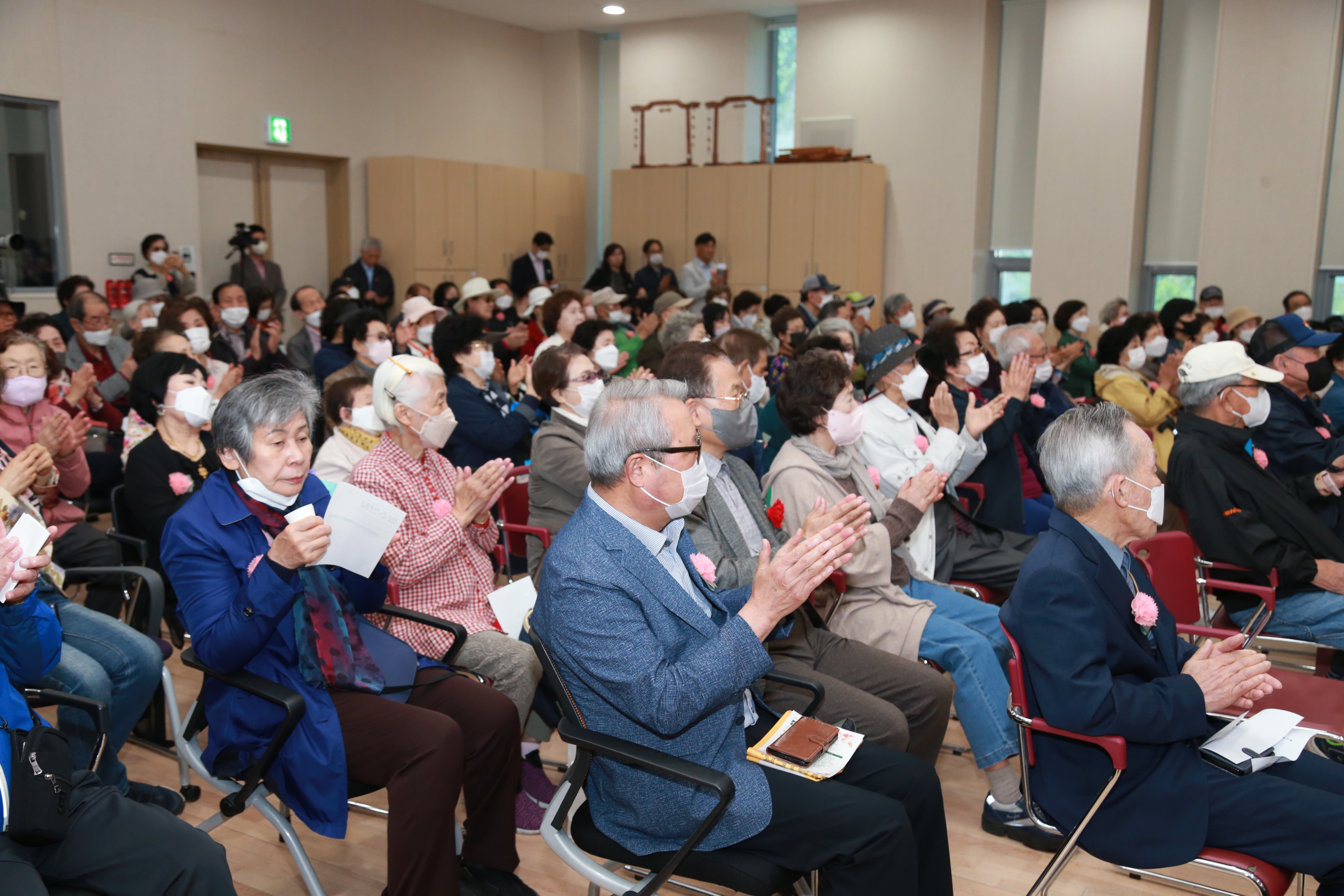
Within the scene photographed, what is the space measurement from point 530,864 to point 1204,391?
2.89 m

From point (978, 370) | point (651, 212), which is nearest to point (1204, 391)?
point (978, 370)

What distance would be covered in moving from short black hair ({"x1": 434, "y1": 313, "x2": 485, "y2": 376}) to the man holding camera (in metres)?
5.61

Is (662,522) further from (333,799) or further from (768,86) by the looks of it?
(768,86)

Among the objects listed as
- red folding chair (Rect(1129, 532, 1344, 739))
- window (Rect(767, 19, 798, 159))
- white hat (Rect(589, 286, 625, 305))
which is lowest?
red folding chair (Rect(1129, 532, 1344, 739))

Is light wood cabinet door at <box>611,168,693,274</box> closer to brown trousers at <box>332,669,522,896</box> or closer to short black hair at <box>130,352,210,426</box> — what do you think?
short black hair at <box>130,352,210,426</box>

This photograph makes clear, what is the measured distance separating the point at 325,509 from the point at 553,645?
905mm

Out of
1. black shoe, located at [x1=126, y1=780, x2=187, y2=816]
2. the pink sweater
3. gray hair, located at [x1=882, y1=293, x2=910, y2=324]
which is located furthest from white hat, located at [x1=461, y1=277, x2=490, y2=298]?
black shoe, located at [x1=126, y1=780, x2=187, y2=816]

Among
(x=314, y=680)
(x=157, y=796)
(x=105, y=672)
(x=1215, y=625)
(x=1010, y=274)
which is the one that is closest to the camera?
(x=314, y=680)

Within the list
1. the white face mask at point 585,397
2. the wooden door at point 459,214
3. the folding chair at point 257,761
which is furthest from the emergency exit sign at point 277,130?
the folding chair at point 257,761

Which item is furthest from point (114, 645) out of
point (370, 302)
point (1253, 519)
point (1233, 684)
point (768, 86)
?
point (768, 86)

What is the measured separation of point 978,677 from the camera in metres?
3.05

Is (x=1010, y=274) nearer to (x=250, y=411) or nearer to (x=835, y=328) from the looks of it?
(x=835, y=328)

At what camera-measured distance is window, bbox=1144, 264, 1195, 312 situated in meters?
10.9

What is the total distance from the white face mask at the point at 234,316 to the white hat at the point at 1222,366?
6294 millimetres
